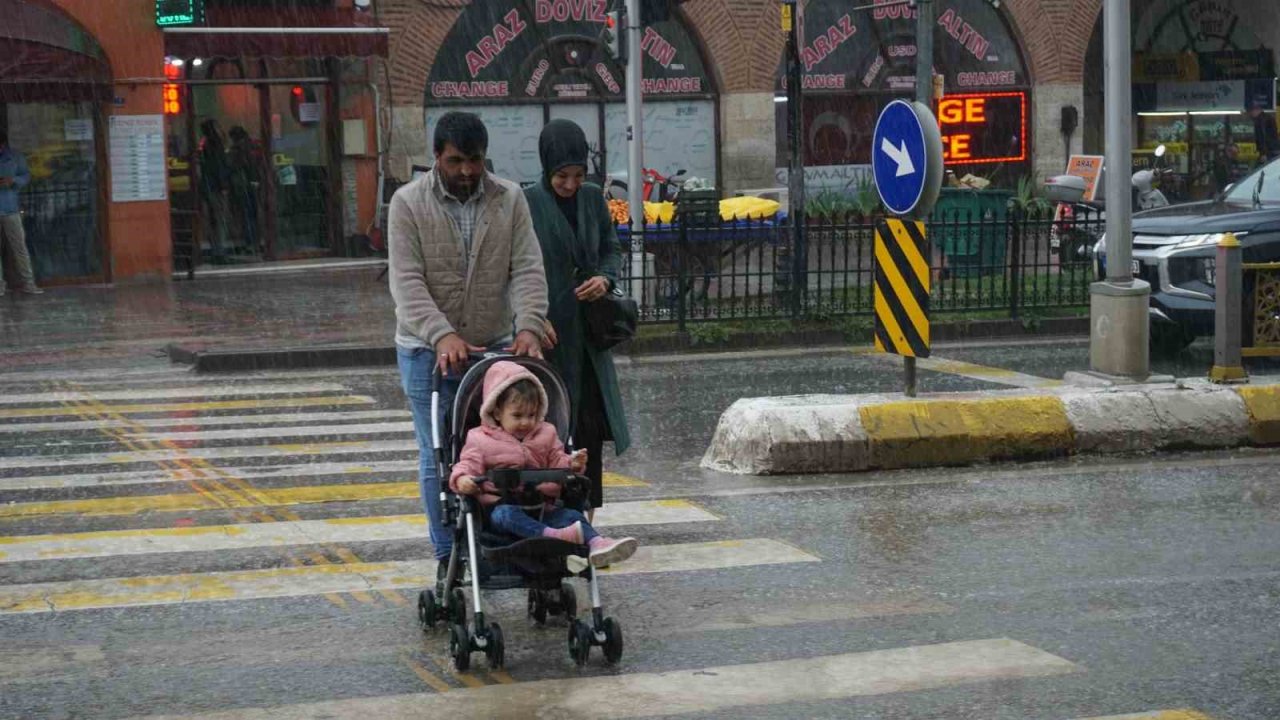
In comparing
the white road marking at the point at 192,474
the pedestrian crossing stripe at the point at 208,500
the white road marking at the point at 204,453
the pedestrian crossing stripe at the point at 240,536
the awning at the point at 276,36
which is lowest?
the pedestrian crossing stripe at the point at 240,536

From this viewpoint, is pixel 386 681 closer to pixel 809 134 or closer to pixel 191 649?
pixel 191 649

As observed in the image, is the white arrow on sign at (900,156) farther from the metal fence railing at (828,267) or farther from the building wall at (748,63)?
the building wall at (748,63)

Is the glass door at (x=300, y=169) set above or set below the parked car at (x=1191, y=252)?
above

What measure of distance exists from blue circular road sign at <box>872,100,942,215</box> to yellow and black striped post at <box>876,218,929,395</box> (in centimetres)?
24

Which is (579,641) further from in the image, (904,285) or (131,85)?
(131,85)

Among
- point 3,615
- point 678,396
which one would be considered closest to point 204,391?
point 678,396

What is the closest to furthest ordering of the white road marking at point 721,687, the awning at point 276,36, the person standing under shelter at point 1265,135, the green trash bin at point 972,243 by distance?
the white road marking at point 721,687 → the green trash bin at point 972,243 → the awning at point 276,36 → the person standing under shelter at point 1265,135

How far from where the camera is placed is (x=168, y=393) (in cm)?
1368

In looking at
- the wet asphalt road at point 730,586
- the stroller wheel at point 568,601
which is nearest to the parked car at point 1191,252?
the wet asphalt road at point 730,586

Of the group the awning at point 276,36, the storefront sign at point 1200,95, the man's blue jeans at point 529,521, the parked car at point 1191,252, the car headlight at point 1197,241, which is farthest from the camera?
the storefront sign at point 1200,95

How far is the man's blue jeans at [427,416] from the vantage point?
664cm

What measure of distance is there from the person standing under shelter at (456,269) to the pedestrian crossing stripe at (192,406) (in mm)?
6435

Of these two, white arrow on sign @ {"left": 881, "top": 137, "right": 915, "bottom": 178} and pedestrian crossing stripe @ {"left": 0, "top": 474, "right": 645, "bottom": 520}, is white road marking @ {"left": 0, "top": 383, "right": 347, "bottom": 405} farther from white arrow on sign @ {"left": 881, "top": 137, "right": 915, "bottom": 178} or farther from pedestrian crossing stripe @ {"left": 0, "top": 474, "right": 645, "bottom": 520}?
white arrow on sign @ {"left": 881, "top": 137, "right": 915, "bottom": 178}

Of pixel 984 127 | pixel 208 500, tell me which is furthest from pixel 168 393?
pixel 984 127
